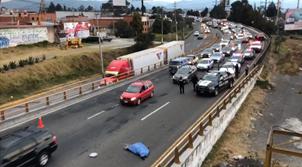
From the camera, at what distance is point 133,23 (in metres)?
95.0

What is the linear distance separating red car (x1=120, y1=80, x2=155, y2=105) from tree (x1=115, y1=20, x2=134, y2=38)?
2758 inches

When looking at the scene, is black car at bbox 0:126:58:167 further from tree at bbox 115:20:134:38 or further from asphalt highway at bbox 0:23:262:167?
tree at bbox 115:20:134:38

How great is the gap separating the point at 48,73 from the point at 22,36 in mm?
14676

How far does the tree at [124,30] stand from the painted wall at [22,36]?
3615 centimetres

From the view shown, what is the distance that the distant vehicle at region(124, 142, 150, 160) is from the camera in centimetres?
1851

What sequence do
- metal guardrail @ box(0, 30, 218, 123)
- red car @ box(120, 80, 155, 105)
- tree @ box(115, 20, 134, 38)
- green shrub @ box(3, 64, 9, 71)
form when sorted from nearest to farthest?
1. metal guardrail @ box(0, 30, 218, 123)
2. red car @ box(120, 80, 155, 105)
3. green shrub @ box(3, 64, 9, 71)
4. tree @ box(115, 20, 134, 38)

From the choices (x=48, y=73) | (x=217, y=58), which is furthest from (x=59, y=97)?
(x=217, y=58)

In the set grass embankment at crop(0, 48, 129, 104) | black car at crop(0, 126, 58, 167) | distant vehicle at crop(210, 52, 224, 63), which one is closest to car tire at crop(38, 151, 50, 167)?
black car at crop(0, 126, 58, 167)

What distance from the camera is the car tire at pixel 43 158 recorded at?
1688cm

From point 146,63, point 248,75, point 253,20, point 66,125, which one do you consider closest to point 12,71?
point 146,63

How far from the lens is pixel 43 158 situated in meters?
17.2

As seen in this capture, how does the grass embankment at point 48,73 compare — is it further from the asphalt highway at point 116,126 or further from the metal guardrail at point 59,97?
the asphalt highway at point 116,126

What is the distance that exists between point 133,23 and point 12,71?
175 ft

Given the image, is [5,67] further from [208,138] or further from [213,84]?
[208,138]
